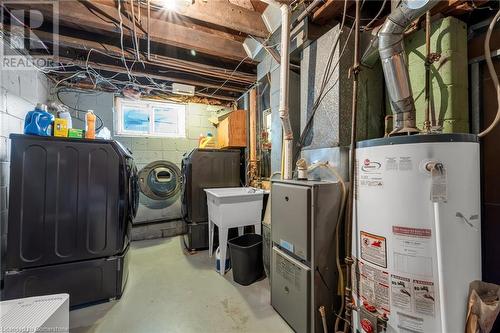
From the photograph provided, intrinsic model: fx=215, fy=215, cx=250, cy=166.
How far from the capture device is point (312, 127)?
199 cm

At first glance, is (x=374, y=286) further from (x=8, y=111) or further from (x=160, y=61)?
(x=8, y=111)

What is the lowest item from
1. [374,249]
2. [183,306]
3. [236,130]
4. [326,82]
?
[183,306]

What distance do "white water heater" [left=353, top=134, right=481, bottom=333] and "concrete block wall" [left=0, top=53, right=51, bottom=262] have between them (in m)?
3.00

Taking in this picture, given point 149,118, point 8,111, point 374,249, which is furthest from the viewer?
point 149,118

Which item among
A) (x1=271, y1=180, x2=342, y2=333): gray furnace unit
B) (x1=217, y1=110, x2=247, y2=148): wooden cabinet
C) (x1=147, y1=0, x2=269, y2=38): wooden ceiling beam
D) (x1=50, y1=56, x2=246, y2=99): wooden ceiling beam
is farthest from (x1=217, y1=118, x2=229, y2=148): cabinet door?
(x1=271, y1=180, x2=342, y2=333): gray furnace unit

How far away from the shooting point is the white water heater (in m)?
1.00

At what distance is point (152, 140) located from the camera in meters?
3.87

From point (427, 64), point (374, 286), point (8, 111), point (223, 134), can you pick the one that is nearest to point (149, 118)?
point (223, 134)

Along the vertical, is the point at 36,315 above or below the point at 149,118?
below

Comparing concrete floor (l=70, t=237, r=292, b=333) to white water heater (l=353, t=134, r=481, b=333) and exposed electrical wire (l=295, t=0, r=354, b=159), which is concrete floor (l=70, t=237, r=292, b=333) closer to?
white water heater (l=353, t=134, r=481, b=333)

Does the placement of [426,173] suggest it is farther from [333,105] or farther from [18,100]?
[18,100]

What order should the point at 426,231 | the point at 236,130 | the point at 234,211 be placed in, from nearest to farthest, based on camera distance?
the point at 426,231, the point at 234,211, the point at 236,130

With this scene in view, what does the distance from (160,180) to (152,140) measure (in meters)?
0.74

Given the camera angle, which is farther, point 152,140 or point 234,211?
point 152,140
